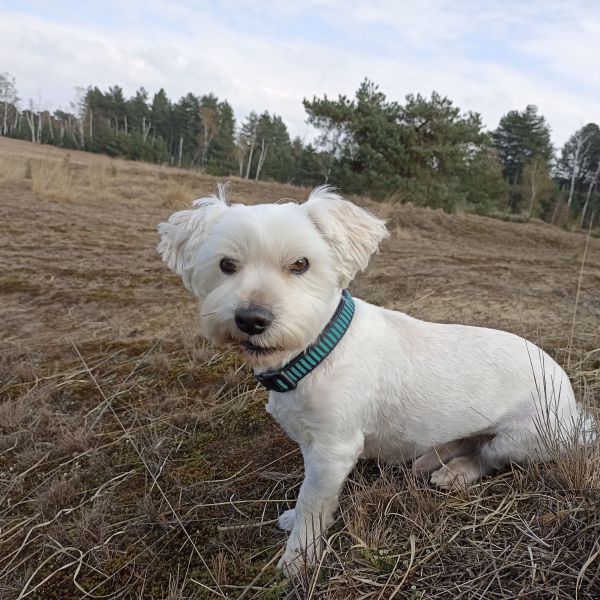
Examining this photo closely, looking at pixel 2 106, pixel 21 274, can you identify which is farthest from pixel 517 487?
pixel 2 106

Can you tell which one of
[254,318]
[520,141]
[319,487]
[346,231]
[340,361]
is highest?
[520,141]

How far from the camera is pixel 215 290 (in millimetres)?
2148

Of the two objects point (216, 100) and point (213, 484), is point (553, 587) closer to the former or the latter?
point (213, 484)

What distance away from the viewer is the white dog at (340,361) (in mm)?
2062

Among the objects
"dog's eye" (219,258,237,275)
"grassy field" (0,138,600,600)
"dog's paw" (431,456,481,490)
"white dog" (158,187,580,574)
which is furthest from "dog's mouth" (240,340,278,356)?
"dog's paw" (431,456,481,490)

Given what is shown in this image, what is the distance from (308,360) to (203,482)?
1032 millimetres

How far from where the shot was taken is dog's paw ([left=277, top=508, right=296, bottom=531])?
2.26 m

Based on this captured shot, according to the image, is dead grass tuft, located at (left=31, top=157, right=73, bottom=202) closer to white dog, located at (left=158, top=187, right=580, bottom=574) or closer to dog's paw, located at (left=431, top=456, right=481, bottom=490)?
white dog, located at (left=158, top=187, right=580, bottom=574)

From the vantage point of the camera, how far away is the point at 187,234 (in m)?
2.38

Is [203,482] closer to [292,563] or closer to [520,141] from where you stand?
[292,563]

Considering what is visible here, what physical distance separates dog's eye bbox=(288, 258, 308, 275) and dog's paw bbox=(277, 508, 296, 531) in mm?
1198

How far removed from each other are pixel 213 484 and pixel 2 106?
98.8 metres

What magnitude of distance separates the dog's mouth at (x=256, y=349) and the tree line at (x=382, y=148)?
18269 millimetres

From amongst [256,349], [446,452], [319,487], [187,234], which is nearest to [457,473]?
[446,452]
